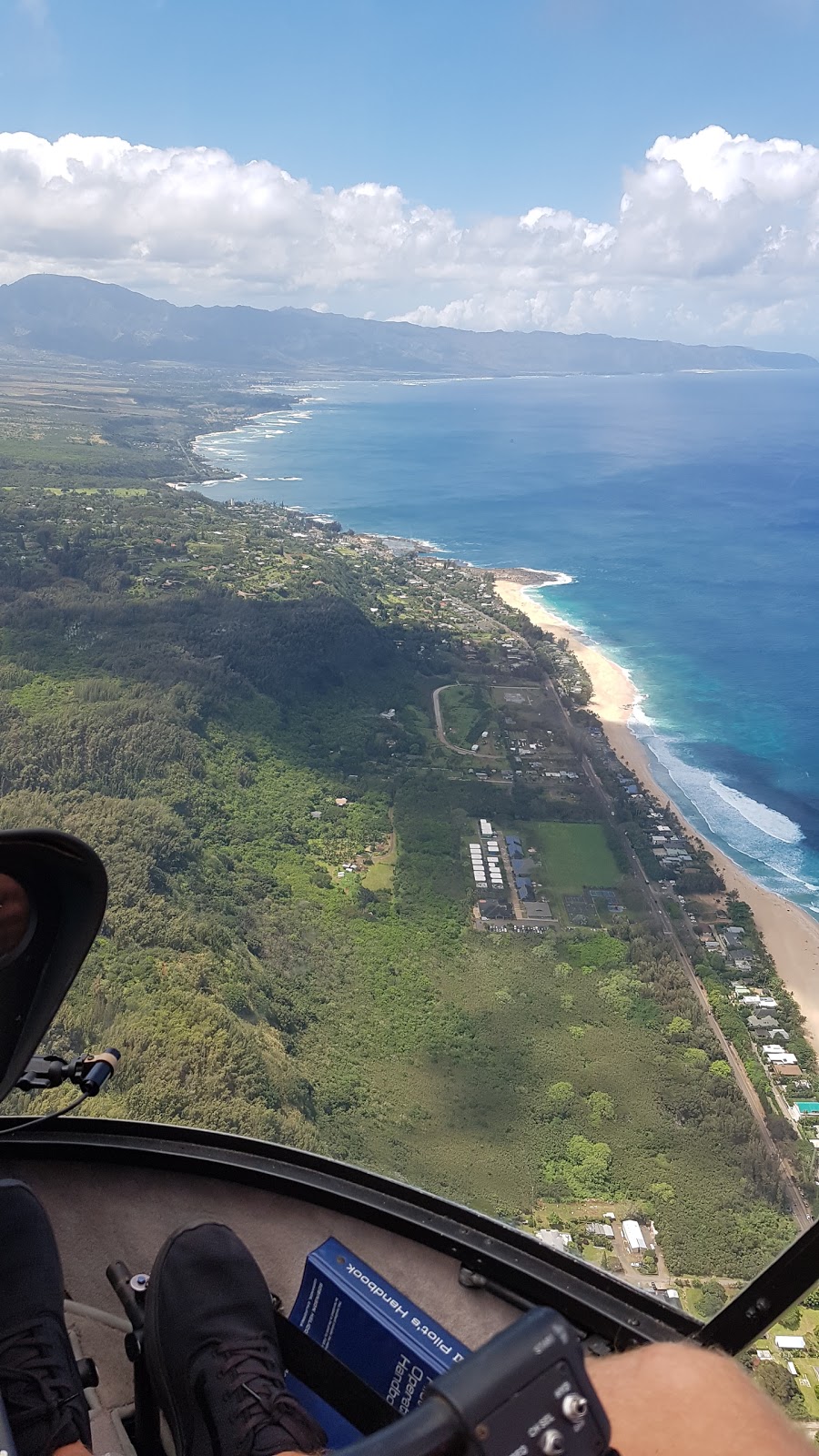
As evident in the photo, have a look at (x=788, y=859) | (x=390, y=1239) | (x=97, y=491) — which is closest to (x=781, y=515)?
(x=97, y=491)

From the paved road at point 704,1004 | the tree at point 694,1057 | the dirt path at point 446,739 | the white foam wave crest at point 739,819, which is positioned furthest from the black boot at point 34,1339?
the dirt path at point 446,739

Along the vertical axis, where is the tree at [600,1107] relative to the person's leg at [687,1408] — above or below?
below

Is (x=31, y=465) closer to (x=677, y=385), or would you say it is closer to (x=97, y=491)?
(x=97, y=491)

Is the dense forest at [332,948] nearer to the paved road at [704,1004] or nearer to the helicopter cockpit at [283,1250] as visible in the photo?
the paved road at [704,1004]

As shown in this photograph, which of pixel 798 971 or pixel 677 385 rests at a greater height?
pixel 677 385

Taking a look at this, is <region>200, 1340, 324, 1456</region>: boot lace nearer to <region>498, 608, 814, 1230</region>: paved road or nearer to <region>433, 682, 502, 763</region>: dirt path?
<region>498, 608, 814, 1230</region>: paved road

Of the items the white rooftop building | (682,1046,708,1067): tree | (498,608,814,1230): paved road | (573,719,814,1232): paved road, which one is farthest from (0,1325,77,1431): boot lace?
(682,1046,708,1067): tree
